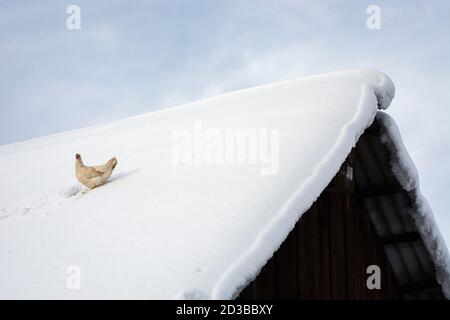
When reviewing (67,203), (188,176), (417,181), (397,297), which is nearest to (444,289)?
(397,297)

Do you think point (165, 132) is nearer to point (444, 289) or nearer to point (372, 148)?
point (372, 148)

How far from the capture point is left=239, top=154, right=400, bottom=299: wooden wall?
3904mm

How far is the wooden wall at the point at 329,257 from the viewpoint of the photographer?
390 centimetres

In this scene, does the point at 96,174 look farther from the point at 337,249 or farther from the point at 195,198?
the point at 337,249

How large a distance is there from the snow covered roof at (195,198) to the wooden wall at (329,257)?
0.45 m

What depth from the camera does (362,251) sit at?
15.2 ft

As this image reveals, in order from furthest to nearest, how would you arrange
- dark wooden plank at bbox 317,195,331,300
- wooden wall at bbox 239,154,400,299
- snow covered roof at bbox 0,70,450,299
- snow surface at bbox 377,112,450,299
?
dark wooden plank at bbox 317,195,331,300, snow surface at bbox 377,112,450,299, wooden wall at bbox 239,154,400,299, snow covered roof at bbox 0,70,450,299

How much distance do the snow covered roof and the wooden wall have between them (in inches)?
17.8

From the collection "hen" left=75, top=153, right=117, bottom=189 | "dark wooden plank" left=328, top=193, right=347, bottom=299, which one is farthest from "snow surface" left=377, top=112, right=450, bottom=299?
"hen" left=75, top=153, right=117, bottom=189

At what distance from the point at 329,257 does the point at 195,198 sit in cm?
147

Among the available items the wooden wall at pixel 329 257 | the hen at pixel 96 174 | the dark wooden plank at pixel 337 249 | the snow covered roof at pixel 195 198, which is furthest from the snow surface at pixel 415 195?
the hen at pixel 96 174

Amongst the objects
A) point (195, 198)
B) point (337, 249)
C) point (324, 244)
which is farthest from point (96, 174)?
point (337, 249)

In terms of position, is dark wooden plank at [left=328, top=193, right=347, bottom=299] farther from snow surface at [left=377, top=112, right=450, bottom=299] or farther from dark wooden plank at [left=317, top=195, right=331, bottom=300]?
snow surface at [left=377, top=112, right=450, bottom=299]

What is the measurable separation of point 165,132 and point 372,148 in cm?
148
